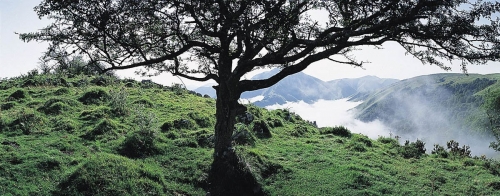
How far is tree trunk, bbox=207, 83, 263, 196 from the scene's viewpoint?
1307cm

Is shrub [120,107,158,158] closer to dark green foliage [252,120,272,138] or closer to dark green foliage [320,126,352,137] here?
dark green foliage [252,120,272,138]

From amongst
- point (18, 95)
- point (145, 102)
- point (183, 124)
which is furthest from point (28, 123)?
point (145, 102)

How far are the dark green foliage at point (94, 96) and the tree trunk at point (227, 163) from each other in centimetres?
1600

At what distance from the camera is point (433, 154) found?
23.3m

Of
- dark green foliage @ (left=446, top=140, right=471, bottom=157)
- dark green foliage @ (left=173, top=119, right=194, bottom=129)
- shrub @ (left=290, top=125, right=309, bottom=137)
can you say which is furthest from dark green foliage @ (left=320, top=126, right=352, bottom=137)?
dark green foliage @ (left=173, top=119, right=194, bottom=129)

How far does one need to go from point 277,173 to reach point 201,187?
12.8 ft

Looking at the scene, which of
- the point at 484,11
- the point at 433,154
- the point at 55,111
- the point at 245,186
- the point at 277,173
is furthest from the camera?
the point at 433,154

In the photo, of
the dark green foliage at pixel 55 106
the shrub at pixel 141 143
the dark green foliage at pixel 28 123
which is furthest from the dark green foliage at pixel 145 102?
the shrub at pixel 141 143

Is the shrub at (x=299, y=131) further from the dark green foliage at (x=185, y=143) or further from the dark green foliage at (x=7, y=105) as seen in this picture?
the dark green foliage at (x=7, y=105)

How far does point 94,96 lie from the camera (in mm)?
26750

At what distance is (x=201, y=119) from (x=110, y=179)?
41.1 ft

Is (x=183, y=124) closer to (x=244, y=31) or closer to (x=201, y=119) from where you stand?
(x=201, y=119)

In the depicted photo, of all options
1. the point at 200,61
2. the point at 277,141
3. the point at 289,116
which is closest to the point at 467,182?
the point at 277,141

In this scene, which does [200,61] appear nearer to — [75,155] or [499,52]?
Result: [75,155]
